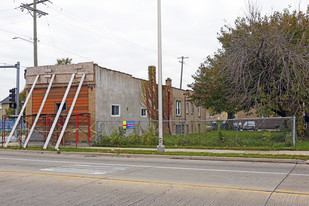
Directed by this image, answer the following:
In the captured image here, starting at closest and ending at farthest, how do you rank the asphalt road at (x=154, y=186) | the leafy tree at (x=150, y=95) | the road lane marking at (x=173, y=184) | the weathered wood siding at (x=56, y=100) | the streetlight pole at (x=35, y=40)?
the asphalt road at (x=154, y=186), the road lane marking at (x=173, y=184), the weathered wood siding at (x=56, y=100), the streetlight pole at (x=35, y=40), the leafy tree at (x=150, y=95)

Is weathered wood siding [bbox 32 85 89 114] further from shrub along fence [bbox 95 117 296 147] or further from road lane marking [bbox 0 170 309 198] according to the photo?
road lane marking [bbox 0 170 309 198]

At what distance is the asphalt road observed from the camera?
676 centimetres

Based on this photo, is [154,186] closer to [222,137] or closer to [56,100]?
[222,137]

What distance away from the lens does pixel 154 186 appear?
8.19 metres

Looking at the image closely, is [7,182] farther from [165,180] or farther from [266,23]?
[266,23]

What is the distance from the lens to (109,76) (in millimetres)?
23281

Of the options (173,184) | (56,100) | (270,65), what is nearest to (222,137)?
(270,65)

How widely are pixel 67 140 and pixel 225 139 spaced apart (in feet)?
35.4

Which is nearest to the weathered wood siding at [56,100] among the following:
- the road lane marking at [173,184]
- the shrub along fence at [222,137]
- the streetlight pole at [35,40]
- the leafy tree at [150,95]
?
the shrub along fence at [222,137]

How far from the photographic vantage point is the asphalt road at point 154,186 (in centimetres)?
676

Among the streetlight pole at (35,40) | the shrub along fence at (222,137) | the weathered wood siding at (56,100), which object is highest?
the streetlight pole at (35,40)

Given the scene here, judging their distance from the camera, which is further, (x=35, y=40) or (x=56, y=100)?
(x=35, y=40)

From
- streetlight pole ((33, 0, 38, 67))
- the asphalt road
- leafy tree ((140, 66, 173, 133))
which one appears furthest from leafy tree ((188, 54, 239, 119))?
streetlight pole ((33, 0, 38, 67))

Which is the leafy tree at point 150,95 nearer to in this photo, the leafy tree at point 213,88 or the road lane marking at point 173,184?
the leafy tree at point 213,88
